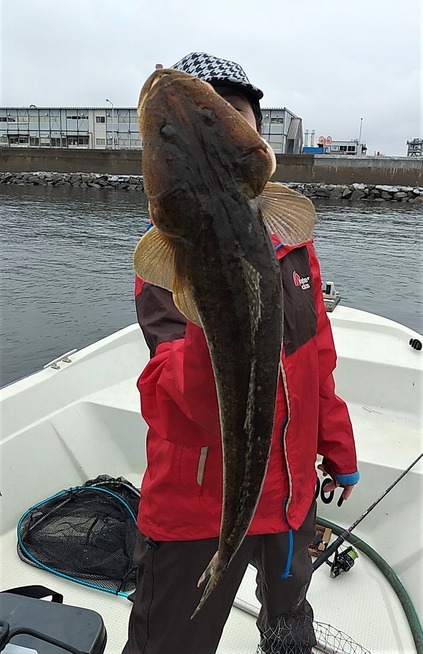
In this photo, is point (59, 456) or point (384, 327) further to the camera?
point (384, 327)

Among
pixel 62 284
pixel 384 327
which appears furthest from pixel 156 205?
pixel 62 284

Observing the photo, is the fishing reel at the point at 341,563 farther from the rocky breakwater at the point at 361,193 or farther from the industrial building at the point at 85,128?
the industrial building at the point at 85,128

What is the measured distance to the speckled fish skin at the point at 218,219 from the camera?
1321 millimetres

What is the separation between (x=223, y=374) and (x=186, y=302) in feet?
0.77

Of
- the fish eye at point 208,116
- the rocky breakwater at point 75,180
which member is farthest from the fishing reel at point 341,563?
the rocky breakwater at point 75,180

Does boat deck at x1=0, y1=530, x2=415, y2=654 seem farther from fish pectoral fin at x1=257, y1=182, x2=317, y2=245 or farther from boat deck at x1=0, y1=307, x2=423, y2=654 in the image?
fish pectoral fin at x1=257, y1=182, x2=317, y2=245

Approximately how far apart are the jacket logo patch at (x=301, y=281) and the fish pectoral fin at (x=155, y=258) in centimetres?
96

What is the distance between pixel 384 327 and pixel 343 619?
3979 millimetres

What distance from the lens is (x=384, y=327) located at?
672cm

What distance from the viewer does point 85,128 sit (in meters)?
78.1

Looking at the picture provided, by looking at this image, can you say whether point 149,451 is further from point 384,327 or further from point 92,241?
point 92,241

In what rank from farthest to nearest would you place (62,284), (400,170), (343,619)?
(400,170)
(62,284)
(343,619)

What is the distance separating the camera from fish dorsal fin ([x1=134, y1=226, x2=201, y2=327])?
1.41 metres

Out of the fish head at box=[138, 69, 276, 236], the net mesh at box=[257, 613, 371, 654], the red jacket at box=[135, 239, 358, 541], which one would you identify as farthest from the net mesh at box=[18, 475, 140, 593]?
the fish head at box=[138, 69, 276, 236]
